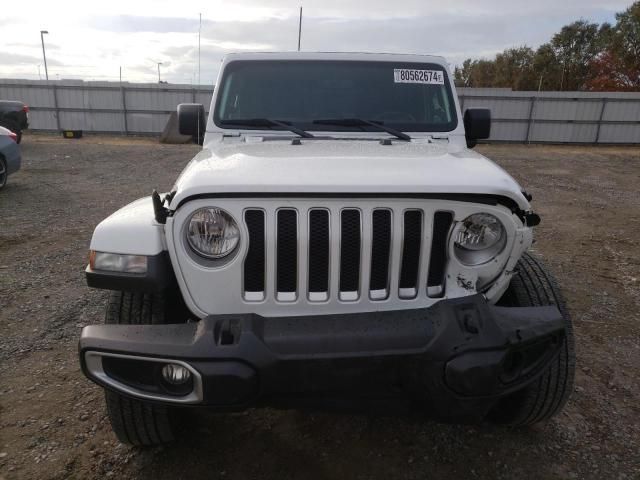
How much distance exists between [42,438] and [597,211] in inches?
329

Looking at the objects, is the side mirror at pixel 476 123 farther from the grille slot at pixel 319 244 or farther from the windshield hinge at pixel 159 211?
the windshield hinge at pixel 159 211

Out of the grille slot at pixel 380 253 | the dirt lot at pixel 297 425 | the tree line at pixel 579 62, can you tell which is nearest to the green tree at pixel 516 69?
the tree line at pixel 579 62

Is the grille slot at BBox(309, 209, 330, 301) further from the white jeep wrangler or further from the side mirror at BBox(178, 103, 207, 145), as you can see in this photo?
the side mirror at BBox(178, 103, 207, 145)

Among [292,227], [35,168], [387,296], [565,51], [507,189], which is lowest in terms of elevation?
[35,168]

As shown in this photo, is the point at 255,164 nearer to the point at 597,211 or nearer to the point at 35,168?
the point at 597,211

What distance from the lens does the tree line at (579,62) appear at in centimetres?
3134

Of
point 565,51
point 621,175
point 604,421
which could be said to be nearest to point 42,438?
point 604,421

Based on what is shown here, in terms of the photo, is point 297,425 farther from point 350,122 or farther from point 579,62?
point 579,62

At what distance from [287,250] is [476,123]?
2.17 metres

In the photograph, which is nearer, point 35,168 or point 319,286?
point 319,286

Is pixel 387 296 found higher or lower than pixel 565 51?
lower

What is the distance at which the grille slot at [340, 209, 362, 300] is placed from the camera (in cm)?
192

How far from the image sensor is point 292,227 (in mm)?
1907

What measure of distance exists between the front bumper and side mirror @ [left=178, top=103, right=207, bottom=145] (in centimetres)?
206
